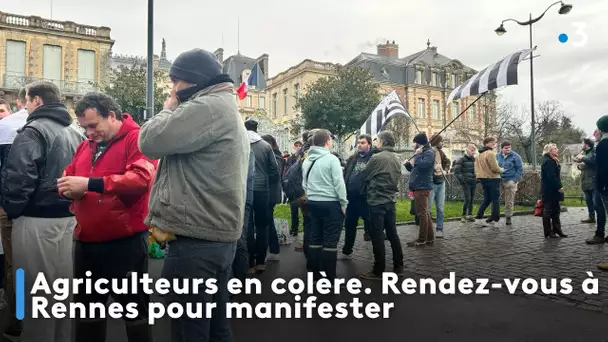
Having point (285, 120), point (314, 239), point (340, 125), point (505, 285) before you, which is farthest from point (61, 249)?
point (285, 120)

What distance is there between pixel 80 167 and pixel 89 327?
3.65 ft

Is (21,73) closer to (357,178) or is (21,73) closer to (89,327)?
(357,178)

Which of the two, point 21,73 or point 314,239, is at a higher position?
point 21,73

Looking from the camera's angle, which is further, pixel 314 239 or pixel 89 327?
pixel 314 239

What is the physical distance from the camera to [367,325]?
429 cm

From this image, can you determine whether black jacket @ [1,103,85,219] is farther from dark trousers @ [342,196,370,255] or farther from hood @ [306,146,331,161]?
dark trousers @ [342,196,370,255]

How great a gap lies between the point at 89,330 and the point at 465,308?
3552 mm

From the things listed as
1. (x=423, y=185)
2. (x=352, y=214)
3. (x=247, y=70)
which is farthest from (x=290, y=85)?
(x=352, y=214)

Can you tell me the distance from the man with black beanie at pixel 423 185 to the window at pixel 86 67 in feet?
109

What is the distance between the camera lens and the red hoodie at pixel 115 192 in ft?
9.91

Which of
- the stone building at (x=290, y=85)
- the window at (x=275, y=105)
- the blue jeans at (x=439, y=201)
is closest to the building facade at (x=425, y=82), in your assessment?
the stone building at (x=290, y=85)

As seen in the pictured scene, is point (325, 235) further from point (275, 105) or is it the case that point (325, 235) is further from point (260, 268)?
point (275, 105)

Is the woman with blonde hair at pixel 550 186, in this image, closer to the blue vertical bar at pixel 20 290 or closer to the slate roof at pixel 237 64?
the blue vertical bar at pixel 20 290

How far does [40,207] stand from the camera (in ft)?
11.7
